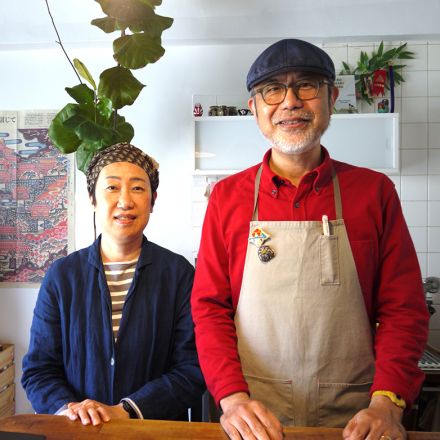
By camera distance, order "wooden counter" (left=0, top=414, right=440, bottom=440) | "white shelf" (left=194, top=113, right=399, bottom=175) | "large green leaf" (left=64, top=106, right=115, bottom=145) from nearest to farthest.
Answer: "wooden counter" (left=0, top=414, right=440, bottom=440) → "large green leaf" (left=64, top=106, right=115, bottom=145) → "white shelf" (left=194, top=113, right=399, bottom=175)

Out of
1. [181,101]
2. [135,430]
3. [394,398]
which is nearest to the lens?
[135,430]

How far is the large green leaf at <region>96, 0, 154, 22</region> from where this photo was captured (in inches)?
80.9

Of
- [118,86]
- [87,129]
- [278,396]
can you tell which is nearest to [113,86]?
[118,86]

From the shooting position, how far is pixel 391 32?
267 centimetres

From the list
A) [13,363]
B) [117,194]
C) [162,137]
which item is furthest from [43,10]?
[13,363]

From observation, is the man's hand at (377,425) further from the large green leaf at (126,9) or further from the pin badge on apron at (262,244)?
the large green leaf at (126,9)

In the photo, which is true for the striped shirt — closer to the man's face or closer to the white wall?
the man's face

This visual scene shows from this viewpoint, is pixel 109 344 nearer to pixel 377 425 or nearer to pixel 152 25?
pixel 377 425

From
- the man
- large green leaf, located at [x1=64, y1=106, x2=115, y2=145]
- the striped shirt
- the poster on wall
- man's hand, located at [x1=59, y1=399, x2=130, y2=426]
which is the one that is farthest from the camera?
the poster on wall

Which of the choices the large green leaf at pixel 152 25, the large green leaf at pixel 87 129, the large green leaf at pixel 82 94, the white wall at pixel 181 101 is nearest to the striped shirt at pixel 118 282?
the large green leaf at pixel 87 129

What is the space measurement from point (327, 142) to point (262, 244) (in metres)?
1.66

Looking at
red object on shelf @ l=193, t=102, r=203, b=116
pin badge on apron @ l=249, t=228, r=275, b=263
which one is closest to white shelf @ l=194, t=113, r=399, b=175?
red object on shelf @ l=193, t=102, r=203, b=116

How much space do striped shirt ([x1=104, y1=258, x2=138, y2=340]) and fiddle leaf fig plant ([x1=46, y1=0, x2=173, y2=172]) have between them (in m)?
0.93

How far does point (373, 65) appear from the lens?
270 centimetres
